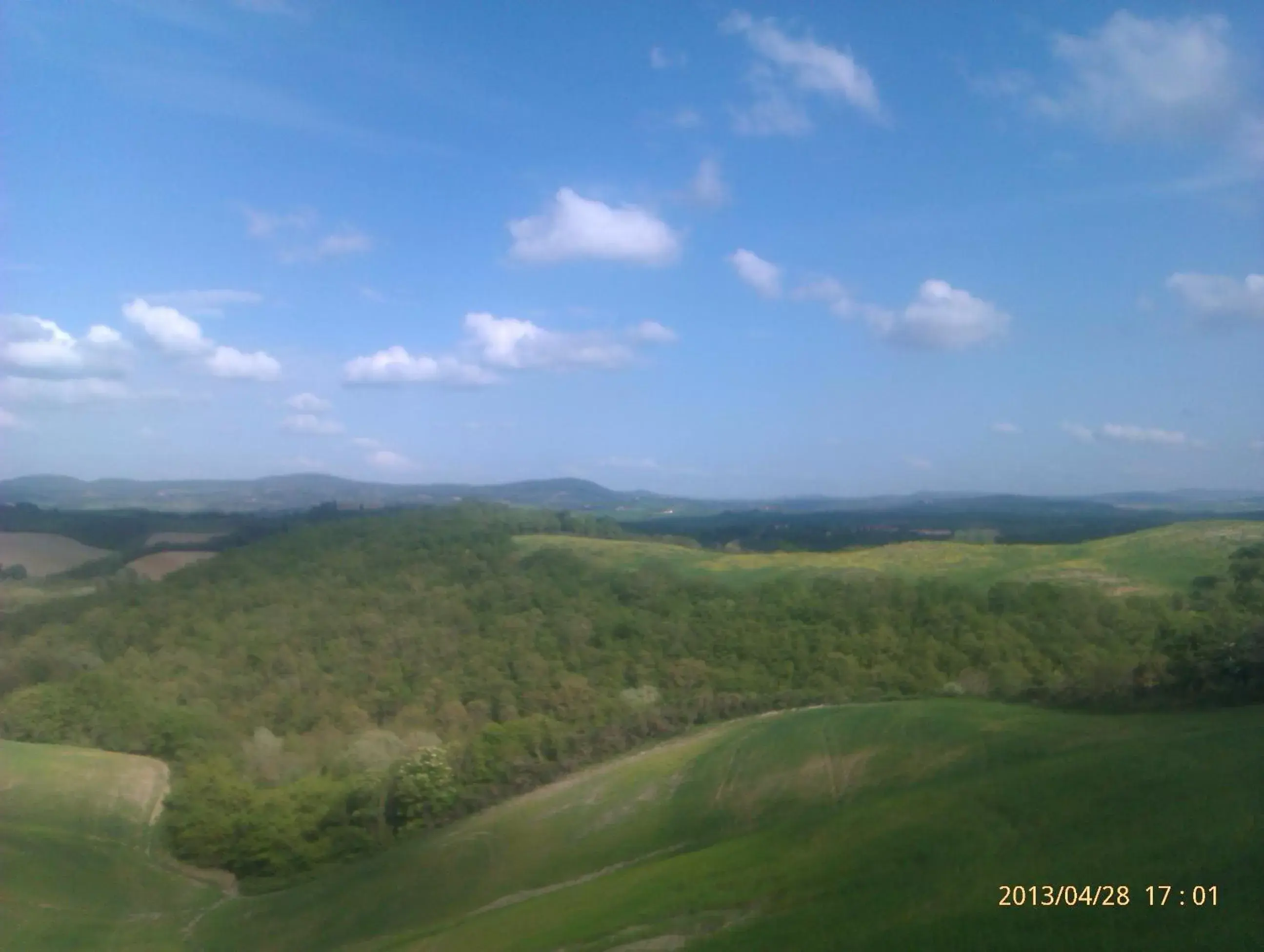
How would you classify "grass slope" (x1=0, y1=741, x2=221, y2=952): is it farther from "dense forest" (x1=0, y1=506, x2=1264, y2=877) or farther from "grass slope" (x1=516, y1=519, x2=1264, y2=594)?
"grass slope" (x1=516, y1=519, x2=1264, y2=594)

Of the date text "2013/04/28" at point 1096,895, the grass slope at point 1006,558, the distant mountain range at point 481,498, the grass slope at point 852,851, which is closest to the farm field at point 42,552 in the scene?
the distant mountain range at point 481,498

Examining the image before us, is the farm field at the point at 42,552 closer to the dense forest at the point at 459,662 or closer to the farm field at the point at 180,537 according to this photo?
the dense forest at the point at 459,662

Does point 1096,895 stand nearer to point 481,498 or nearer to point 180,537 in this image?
point 180,537

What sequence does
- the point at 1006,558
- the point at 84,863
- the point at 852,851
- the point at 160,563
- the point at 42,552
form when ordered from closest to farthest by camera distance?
the point at 852,851
the point at 84,863
the point at 42,552
the point at 1006,558
the point at 160,563

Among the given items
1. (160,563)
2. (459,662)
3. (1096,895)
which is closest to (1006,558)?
(459,662)

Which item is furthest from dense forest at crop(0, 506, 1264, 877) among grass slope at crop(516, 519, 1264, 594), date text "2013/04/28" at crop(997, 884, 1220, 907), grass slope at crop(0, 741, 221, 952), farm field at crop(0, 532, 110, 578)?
date text "2013/04/28" at crop(997, 884, 1220, 907)
